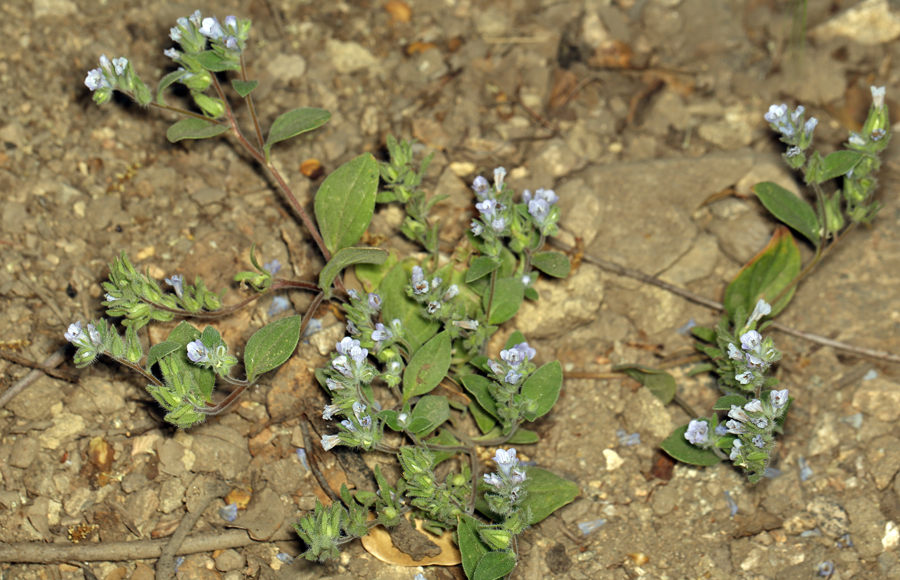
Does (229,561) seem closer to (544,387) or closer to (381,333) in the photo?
(381,333)

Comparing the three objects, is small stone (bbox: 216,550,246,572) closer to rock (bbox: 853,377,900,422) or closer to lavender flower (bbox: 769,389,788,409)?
lavender flower (bbox: 769,389,788,409)

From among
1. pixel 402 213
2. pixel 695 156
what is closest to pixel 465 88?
pixel 402 213

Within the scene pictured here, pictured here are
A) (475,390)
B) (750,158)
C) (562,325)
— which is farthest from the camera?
(750,158)

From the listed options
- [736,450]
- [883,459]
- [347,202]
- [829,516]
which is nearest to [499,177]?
[347,202]

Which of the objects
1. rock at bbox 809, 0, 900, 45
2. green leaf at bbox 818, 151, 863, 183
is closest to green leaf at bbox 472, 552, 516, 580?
green leaf at bbox 818, 151, 863, 183

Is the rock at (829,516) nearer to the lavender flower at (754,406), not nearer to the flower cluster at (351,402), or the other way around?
the lavender flower at (754,406)

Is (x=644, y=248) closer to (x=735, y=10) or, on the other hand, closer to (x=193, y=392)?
(x=735, y=10)
